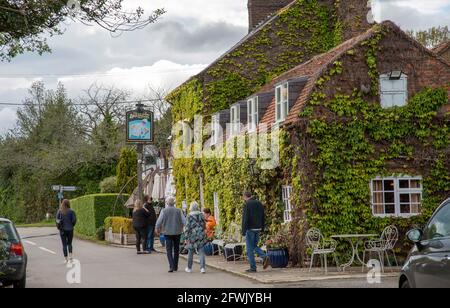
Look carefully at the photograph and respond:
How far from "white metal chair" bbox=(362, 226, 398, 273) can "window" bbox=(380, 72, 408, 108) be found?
341cm

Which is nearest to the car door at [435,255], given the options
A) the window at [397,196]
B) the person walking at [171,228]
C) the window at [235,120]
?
the person walking at [171,228]

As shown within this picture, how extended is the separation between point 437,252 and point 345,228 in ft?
39.6

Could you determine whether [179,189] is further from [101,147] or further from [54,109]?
[54,109]

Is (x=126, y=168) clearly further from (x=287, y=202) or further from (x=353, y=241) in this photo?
(x=353, y=241)

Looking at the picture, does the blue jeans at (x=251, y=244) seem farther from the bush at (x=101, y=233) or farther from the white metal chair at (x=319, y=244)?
the bush at (x=101, y=233)

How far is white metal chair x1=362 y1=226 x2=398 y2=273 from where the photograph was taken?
2005cm

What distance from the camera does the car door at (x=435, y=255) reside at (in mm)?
9297

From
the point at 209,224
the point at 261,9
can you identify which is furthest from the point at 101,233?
the point at 209,224

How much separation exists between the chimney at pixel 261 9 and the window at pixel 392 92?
17.9m

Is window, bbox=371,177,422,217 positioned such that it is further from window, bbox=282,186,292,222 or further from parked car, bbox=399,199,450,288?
parked car, bbox=399,199,450,288

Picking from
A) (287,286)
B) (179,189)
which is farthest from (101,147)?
(287,286)

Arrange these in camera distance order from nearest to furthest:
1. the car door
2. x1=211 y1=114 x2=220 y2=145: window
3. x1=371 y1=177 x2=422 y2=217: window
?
the car door, x1=371 y1=177 x2=422 y2=217: window, x1=211 y1=114 x2=220 y2=145: window

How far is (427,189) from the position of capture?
22188 millimetres

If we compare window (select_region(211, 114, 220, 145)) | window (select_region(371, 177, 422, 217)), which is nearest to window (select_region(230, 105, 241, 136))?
window (select_region(211, 114, 220, 145))
